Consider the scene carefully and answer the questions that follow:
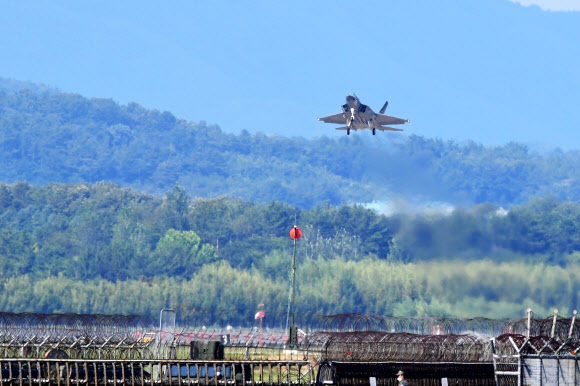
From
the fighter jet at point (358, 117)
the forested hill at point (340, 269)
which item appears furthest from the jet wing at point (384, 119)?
the forested hill at point (340, 269)

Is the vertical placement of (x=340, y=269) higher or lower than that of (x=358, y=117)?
lower

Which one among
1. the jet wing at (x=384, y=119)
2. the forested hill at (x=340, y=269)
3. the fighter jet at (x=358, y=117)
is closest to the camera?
the fighter jet at (x=358, y=117)

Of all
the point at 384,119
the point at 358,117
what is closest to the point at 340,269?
the point at 384,119

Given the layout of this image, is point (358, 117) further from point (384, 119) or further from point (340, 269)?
point (340, 269)

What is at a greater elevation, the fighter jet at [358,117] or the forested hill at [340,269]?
the fighter jet at [358,117]

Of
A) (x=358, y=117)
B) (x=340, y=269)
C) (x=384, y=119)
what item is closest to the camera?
(x=358, y=117)

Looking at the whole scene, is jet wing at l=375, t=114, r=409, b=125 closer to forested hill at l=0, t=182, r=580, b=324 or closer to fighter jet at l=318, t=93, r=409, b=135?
fighter jet at l=318, t=93, r=409, b=135

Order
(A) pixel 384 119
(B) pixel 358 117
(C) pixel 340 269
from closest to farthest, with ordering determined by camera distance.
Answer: (B) pixel 358 117
(A) pixel 384 119
(C) pixel 340 269

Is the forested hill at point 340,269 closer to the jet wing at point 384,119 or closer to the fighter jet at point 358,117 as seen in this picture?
the jet wing at point 384,119

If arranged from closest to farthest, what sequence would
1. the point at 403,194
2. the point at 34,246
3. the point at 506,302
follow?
the point at 506,302
the point at 403,194
the point at 34,246

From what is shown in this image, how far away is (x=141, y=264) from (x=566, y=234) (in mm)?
68792

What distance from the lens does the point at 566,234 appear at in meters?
130

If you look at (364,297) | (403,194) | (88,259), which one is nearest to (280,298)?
(364,297)

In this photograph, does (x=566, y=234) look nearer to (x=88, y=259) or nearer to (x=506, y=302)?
(x=506, y=302)
